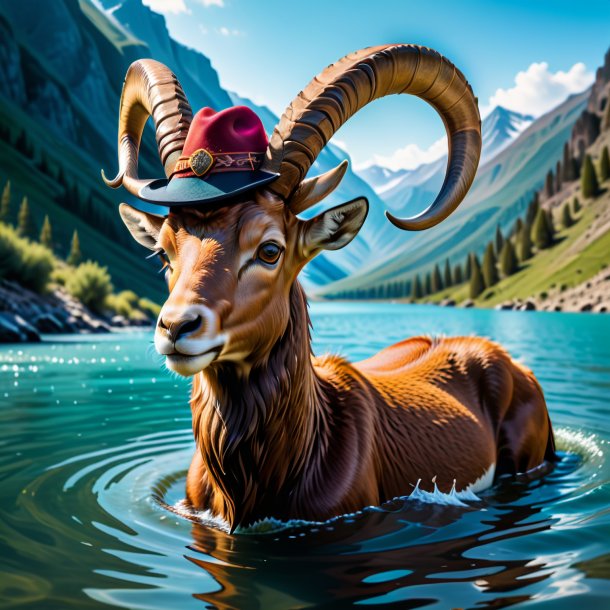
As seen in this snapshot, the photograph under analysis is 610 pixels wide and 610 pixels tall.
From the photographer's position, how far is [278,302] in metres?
5.24

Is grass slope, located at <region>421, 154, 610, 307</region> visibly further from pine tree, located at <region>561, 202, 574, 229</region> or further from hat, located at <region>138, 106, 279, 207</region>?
hat, located at <region>138, 106, 279, 207</region>

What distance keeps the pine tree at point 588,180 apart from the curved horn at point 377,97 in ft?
580

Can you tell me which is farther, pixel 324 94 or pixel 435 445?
pixel 435 445

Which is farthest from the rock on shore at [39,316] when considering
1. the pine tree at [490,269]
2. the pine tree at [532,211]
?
the pine tree at [532,211]

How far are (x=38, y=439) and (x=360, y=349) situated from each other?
20585 mm

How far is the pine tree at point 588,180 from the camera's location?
16925 centimetres

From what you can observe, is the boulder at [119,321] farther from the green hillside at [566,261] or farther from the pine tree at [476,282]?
the pine tree at [476,282]

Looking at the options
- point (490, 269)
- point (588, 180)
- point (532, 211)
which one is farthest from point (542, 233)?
point (532, 211)

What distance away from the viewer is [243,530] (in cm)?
554

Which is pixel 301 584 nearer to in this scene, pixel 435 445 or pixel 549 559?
pixel 549 559

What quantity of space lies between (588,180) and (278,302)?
18364 cm

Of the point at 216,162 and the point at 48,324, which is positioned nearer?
the point at 216,162

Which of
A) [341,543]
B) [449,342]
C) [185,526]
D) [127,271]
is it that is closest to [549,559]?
[341,543]

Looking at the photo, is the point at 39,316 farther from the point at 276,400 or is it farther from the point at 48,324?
the point at 276,400
